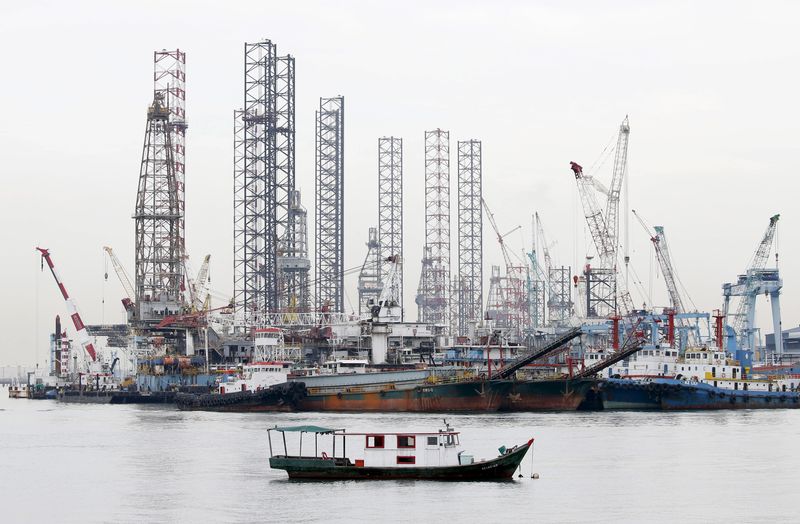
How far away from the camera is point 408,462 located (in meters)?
61.5

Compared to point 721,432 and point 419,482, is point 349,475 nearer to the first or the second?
point 419,482

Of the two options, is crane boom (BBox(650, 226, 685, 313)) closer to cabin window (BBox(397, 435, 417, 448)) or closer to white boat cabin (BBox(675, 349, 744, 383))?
white boat cabin (BBox(675, 349, 744, 383))

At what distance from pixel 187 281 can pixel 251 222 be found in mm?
15541

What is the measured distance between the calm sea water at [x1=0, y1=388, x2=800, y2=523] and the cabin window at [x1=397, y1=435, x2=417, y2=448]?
5.86ft

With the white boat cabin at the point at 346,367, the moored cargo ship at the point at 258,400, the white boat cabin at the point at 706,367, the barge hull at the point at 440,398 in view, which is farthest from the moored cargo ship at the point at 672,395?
the moored cargo ship at the point at 258,400

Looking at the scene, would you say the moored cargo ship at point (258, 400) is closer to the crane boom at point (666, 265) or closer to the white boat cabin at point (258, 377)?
the white boat cabin at point (258, 377)

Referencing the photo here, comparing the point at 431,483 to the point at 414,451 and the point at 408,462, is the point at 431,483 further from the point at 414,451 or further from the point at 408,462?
the point at 414,451

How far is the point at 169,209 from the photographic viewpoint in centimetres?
16062

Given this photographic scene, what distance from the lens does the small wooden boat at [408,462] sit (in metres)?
60.9

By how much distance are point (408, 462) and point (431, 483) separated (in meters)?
1.58

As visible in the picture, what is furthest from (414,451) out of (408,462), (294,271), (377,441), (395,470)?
(294,271)

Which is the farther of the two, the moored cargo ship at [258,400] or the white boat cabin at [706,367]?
the white boat cabin at [706,367]

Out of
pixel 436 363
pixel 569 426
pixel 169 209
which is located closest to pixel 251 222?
pixel 169 209

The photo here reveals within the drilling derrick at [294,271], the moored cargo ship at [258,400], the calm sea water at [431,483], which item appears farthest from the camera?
the drilling derrick at [294,271]
